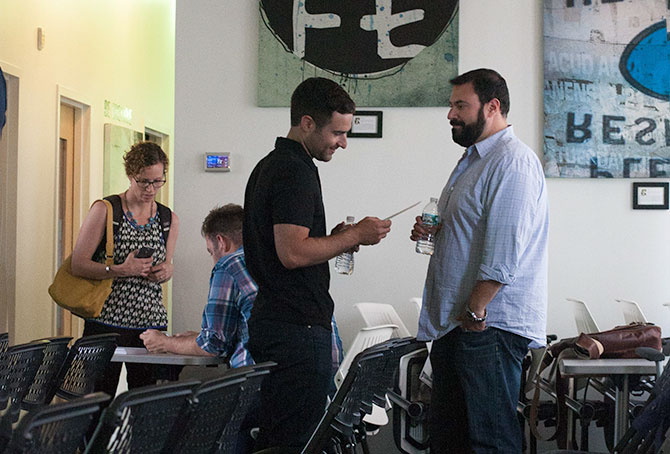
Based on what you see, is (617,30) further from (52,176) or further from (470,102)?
(52,176)

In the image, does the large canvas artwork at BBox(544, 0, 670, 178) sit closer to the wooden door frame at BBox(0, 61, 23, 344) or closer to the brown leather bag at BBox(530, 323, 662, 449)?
the brown leather bag at BBox(530, 323, 662, 449)

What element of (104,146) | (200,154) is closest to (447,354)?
(200,154)

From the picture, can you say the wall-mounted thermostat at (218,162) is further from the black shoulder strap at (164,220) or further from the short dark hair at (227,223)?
the short dark hair at (227,223)

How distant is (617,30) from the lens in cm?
505

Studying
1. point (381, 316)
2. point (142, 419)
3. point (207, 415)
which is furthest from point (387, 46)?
point (142, 419)

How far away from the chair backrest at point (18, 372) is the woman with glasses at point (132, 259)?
5.11ft

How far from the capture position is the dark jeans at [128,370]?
11.3ft

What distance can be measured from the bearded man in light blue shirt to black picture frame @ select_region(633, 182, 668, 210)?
2.19m

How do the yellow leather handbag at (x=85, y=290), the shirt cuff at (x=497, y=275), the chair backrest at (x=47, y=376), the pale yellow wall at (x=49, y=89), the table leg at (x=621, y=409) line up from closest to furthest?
1. the chair backrest at (x=47, y=376)
2. the shirt cuff at (x=497, y=275)
3. the table leg at (x=621, y=409)
4. the yellow leather handbag at (x=85, y=290)
5. the pale yellow wall at (x=49, y=89)

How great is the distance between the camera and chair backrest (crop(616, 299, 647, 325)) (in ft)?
15.2

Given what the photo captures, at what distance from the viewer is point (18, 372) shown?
7.52 feet

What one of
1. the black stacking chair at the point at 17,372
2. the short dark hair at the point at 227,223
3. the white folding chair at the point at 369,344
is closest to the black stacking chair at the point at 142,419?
the black stacking chair at the point at 17,372

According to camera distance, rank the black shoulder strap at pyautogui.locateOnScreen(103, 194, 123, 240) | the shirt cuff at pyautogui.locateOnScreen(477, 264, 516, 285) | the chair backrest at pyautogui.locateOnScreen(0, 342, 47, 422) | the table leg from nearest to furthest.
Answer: the chair backrest at pyautogui.locateOnScreen(0, 342, 47, 422) → the shirt cuff at pyautogui.locateOnScreen(477, 264, 516, 285) → the table leg → the black shoulder strap at pyautogui.locateOnScreen(103, 194, 123, 240)

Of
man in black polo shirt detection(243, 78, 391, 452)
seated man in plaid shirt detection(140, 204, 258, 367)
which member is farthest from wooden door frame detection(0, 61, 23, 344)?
man in black polo shirt detection(243, 78, 391, 452)
